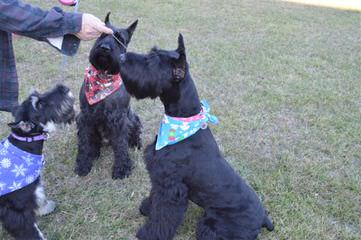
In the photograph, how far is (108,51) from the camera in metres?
3.54

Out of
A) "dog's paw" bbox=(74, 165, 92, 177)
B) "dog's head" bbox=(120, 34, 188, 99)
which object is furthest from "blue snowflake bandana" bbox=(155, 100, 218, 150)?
"dog's paw" bbox=(74, 165, 92, 177)

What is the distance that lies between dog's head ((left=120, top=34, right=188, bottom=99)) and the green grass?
4.98 feet

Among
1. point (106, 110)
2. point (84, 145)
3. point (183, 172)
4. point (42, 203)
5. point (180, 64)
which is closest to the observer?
point (180, 64)

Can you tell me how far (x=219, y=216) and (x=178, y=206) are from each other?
373mm

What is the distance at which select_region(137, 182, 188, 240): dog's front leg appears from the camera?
10.4ft

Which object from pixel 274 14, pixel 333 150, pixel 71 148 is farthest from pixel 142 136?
pixel 274 14

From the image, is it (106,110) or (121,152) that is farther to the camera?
(121,152)

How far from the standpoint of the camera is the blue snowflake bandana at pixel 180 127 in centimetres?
301

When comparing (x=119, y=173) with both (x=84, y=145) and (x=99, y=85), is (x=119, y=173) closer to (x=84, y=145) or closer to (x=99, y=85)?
(x=84, y=145)

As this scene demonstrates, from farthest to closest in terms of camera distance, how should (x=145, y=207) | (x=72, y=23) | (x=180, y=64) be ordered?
(x=145, y=207)
(x=72, y=23)
(x=180, y=64)

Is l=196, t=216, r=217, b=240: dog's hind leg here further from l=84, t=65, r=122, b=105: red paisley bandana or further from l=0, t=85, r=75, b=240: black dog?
l=84, t=65, r=122, b=105: red paisley bandana

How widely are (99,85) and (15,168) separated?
129cm

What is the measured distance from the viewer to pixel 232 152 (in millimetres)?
4805

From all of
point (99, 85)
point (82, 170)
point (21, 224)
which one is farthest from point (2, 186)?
point (99, 85)
